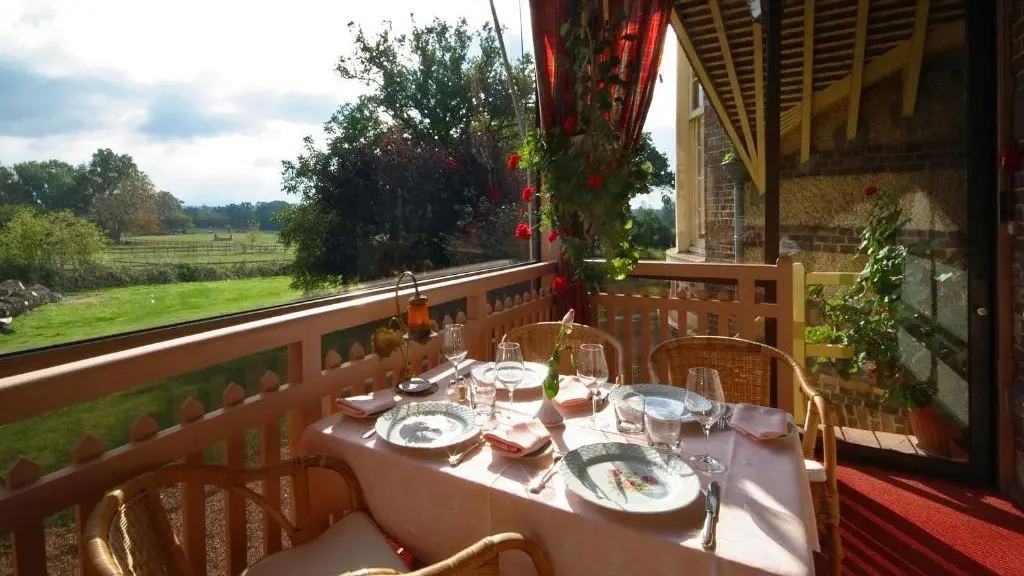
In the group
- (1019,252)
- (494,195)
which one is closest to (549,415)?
(494,195)

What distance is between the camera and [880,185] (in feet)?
9.00

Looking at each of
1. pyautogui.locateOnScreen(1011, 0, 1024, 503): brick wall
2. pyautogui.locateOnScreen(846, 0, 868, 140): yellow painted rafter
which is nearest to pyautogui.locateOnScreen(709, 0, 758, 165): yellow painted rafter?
pyautogui.locateOnScreen(846, 0, 868, 140): yellow painted rafter

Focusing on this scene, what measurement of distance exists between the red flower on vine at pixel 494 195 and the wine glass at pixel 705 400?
5.66 feet

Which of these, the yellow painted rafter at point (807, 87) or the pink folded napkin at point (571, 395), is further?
the yellow painted rafter at point (807, 87)

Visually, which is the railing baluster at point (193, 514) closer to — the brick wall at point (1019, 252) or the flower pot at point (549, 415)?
the flower pot at point (549, 415)

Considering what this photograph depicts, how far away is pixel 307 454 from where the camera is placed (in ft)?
4.55

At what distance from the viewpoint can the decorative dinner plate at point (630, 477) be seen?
3.18ft

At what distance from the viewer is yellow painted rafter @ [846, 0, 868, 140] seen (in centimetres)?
284

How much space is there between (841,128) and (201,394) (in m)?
3.29

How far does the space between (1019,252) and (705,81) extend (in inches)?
82.1

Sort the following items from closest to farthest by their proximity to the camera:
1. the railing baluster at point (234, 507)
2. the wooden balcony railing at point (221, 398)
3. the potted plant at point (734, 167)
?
the wooden balcony railing at point (221, 398)
the railing baluster at point (234, 507)
the potted plant at point (734, 167)

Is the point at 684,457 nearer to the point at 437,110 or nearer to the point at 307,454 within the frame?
the point at 307,454

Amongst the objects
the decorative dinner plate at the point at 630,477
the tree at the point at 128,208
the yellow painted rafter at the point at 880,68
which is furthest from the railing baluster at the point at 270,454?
the yellow painted rafter at the point at 880,68

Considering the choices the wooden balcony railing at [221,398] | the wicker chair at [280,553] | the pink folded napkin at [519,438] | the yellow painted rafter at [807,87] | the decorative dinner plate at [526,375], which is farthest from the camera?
the yellow painted rafter at [807,87]
